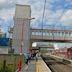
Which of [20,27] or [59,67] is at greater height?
[20,27]

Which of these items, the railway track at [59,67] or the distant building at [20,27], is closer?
the railway track at [59,67]

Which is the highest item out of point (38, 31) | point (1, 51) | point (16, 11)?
point (16, 11)

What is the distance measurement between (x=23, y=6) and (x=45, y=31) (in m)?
12.7

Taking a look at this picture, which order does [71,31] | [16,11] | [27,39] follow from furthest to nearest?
[71,31] → [16,11] → [27,39]

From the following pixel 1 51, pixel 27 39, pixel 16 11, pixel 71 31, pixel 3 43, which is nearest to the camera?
pixel 1 51

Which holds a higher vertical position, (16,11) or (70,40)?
(16,11)

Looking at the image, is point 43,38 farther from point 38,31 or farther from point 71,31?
point 71,31

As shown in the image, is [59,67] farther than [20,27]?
No

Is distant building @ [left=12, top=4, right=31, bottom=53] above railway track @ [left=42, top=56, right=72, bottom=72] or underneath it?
above

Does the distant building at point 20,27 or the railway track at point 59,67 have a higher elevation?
the distant building at point 20,27

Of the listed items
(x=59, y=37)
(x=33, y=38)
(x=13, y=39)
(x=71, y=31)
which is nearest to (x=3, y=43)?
(x=13, y=39)

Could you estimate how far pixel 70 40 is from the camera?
103m

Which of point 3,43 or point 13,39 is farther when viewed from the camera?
point 13,39

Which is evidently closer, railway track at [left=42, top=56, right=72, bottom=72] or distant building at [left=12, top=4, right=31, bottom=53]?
railway track at [left=42, top=56, right=72, bottom=72]
